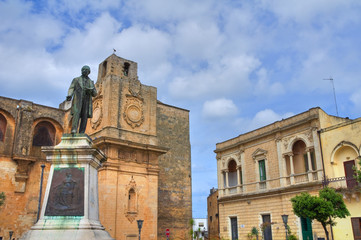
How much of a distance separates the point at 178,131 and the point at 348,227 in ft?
48.9

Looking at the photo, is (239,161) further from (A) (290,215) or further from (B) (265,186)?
(A) (290,215)

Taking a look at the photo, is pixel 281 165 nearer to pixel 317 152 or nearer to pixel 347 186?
pixel 317 152

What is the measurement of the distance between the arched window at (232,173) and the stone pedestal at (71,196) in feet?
73.0

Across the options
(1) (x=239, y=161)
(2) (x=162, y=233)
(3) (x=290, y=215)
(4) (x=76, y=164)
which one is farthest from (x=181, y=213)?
(4) (x=76, y=164)

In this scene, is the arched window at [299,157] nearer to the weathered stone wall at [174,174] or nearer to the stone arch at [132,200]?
the weathered stone wall at [174,174]

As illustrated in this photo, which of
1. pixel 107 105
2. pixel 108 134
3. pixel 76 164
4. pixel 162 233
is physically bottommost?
pixel 162 233

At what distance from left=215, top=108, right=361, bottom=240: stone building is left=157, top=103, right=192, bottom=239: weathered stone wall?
9.95ft

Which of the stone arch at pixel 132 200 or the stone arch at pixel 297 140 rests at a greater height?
the stone arch at pixel 297 140

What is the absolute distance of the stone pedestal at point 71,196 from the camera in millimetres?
7641

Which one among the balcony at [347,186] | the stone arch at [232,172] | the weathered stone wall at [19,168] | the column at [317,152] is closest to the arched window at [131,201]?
the weathered stone wall at [19,168]

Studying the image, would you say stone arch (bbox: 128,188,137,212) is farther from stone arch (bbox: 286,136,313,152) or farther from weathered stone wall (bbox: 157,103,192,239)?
stone arch (bbox: 286,136,313,152)

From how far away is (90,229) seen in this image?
7.72 metres

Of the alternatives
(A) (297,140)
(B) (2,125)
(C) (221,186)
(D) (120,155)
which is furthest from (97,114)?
(A) (297,140)

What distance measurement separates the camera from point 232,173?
30.0m
